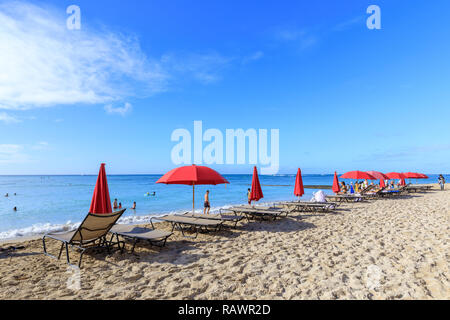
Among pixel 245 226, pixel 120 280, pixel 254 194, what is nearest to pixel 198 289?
pixel 120 280

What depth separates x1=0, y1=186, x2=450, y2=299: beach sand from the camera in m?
3.24

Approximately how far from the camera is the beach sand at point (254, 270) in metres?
3.24

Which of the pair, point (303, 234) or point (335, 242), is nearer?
point (335, 242)

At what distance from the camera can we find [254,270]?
4.00 m

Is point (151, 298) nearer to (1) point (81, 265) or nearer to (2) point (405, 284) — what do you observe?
(1) point (81, 265)

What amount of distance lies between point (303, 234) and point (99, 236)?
205 inches

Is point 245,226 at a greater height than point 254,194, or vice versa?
point 254,194

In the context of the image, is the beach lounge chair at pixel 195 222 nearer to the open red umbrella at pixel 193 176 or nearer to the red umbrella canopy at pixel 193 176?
the open red umbrella at pixel 193 176

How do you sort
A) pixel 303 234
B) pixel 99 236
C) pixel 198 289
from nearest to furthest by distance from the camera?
1. pixel 198 289
2. pixel 99 236
3. pixel 303 234

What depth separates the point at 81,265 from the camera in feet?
14.1

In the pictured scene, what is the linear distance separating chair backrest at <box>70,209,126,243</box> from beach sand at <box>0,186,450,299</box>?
0.44 m

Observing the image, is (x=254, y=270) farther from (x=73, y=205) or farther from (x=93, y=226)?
(x=73, y=205)

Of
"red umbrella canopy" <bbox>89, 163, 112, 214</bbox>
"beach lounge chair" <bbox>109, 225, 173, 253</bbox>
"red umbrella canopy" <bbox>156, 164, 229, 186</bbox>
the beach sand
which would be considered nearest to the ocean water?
"red umbrella canopy" <bbox>89, 163, 112, 214</bbox>
